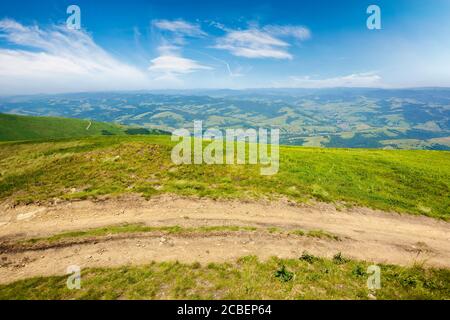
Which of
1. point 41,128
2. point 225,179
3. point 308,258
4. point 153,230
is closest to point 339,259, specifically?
point 308,258

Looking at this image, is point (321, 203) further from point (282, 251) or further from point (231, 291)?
point (231, 291)

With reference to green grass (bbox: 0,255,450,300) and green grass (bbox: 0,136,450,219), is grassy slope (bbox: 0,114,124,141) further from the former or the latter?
green grass (bbox: 0,255,450,300)

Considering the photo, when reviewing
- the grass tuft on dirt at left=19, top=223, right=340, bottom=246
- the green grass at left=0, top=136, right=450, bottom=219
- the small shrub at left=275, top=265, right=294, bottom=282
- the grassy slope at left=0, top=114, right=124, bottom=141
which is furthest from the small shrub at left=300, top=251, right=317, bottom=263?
the grassy slope at left=0, top=114, right=124, bottom=141

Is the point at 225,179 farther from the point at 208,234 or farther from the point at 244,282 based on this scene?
the point at 244,282

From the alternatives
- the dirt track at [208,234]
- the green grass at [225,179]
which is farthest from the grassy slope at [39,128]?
the dirt track at [208,234]

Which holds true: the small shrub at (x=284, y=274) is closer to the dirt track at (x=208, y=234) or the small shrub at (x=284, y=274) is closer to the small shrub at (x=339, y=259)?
the dirt track at (x=208, y=234)

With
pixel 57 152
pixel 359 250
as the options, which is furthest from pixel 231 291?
pixel 57 152
